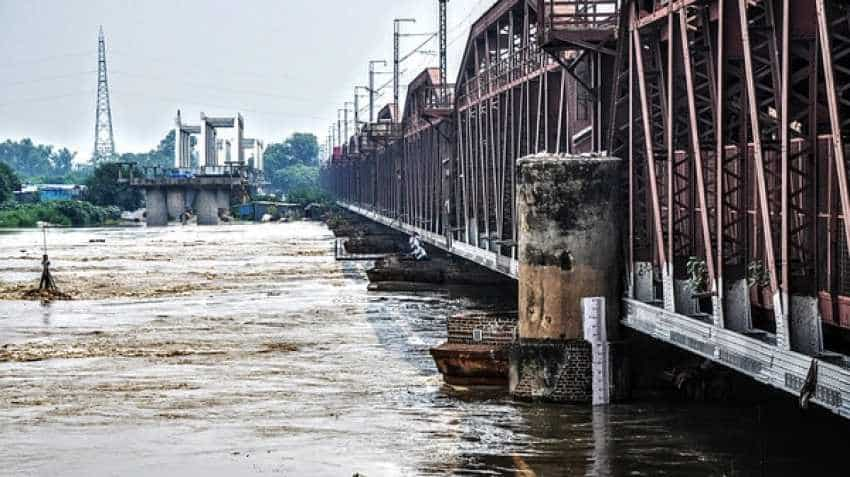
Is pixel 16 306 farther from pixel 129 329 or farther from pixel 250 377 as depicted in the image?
pixel 250 377

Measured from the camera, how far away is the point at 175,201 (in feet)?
604

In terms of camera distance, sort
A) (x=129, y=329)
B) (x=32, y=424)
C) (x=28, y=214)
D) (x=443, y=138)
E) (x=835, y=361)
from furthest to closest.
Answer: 1. (x=28, y=214)
2. (x=443, y=138)
3. (x=129, y=329)
4. (x=32, y=424)
5. (x=835, y=361)

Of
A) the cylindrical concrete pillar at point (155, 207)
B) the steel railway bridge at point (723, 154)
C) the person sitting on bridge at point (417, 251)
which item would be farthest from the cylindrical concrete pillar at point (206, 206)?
the steel railway bridge at point (723, 154)

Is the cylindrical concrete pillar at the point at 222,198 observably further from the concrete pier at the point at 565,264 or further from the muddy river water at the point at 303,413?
the concrete pier at the point at 565,264

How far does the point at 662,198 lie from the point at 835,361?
46.3 feet

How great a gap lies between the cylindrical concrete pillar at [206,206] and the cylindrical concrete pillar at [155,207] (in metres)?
3.87

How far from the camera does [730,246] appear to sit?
27.4m

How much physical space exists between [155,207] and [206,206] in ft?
20.0

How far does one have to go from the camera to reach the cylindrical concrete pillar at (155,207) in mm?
180000

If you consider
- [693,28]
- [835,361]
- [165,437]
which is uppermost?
[693,28]

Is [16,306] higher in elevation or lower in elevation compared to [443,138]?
lower

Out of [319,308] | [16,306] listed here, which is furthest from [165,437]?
[16,306]

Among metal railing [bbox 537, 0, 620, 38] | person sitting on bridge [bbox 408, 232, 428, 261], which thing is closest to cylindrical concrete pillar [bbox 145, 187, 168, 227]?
person sitting on bridge [bbox 408, 232, 428, 261]

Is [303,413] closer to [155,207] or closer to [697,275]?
[697,275]
